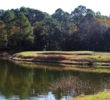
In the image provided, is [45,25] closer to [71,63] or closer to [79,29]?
[79,29]

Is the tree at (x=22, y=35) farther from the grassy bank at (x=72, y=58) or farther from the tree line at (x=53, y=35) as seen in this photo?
the grassy bank at (x=72, y=58)

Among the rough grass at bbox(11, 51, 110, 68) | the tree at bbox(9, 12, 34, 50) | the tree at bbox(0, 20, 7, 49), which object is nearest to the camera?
the rough grass at bbox(11, 51, 110, 68)

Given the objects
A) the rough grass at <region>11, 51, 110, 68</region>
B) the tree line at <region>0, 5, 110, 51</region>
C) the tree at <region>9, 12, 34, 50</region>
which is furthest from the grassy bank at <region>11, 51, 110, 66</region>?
the tree line at <region>0, 5, 110, 51</region>

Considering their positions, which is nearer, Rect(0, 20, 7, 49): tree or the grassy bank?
the grassy bank

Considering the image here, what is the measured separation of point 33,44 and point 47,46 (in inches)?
242

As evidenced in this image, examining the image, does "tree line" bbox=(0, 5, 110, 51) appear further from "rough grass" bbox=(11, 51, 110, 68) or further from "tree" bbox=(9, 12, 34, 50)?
"rough grass" bbox=(11, 51, 110, 68)

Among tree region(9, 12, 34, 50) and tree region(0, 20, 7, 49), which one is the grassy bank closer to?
tree region(9, 12, 34, 50)

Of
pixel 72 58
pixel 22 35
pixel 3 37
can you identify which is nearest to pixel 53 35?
pixel 22 35

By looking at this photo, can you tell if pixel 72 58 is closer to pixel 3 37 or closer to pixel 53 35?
pixel 53 35

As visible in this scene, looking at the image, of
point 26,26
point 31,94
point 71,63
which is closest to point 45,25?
point 26,26

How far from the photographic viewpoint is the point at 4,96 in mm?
27922

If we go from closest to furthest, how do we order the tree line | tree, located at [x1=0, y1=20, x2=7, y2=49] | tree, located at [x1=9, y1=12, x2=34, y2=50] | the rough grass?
1. the rough grass
2. the tree line
3. tree, located at [x1=9, y1=12, x2=34, y2=50]
4. tree, located at [x1=0, y1=20, x2=7, y2=49]

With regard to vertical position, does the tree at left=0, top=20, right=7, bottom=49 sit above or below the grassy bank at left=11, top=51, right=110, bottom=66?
above

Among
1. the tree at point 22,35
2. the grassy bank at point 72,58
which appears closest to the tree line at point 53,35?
the tree at point 22,35
